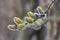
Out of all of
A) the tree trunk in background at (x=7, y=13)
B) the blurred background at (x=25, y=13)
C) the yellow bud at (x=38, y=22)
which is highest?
the tree trunk in background at (x=7, y=13)

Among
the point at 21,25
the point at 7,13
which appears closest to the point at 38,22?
the point at 21,25

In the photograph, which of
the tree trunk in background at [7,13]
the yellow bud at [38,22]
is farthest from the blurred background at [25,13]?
the yellow bud at [38,22]

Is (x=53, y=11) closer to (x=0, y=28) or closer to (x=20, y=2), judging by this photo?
(x=20, y=2)

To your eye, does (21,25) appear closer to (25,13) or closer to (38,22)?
(38,22)

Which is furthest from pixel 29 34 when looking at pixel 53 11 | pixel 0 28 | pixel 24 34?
pixel 53 11

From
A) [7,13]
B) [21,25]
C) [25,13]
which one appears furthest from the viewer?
[7,13]

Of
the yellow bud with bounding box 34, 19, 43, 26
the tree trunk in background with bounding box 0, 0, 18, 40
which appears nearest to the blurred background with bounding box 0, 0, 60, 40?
the tree trunk in background with bounding box 0, 0, 18, 40

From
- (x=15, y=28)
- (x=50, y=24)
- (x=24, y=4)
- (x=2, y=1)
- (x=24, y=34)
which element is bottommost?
(x=15, y=28)

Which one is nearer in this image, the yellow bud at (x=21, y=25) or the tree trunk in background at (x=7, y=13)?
the yellow bud at (x=21, y=25)

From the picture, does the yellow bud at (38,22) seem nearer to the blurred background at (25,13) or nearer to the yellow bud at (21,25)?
the yellow bud at (21,25)

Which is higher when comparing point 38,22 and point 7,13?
point 7,13

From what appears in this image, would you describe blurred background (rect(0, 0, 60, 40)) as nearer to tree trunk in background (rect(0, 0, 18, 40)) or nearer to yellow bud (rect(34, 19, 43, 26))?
tree trunk in background (rect(0, 0, 18, 40))
